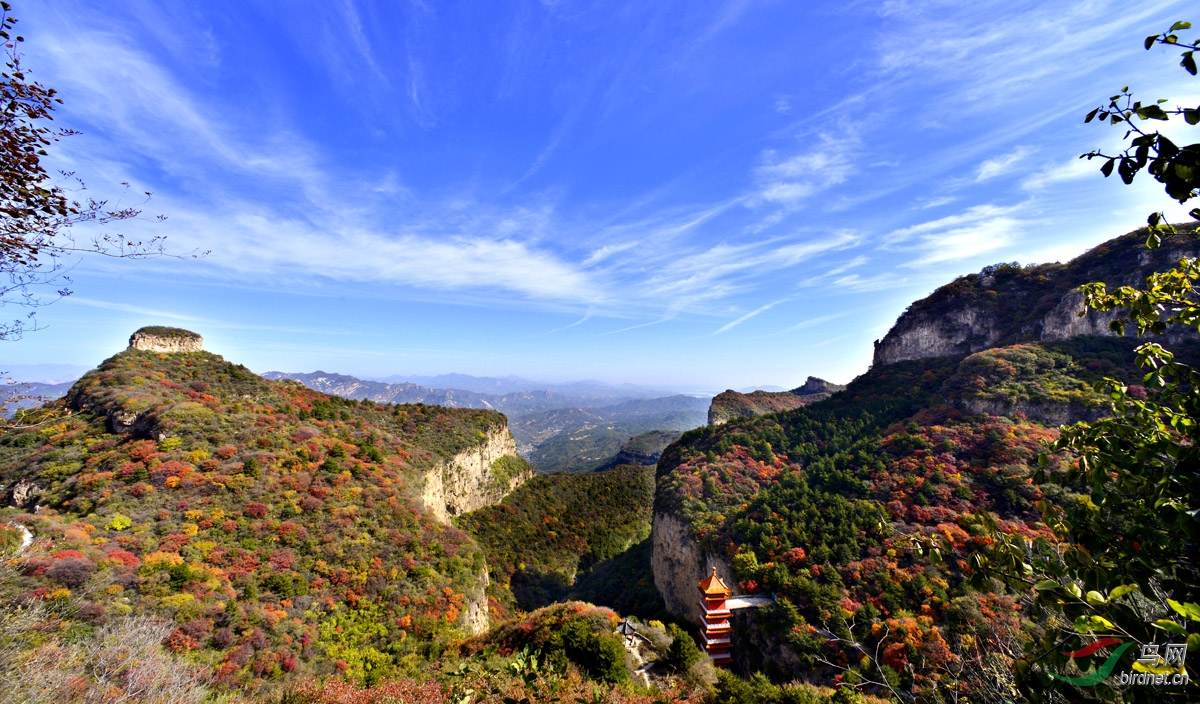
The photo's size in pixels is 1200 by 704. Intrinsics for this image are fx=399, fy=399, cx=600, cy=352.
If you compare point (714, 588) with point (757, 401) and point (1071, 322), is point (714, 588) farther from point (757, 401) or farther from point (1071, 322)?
point (757, 401)

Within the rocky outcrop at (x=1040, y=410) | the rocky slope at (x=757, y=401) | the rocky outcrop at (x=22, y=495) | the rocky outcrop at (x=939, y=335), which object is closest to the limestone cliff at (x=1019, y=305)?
the rocky outcrop at (x=939, y=335)

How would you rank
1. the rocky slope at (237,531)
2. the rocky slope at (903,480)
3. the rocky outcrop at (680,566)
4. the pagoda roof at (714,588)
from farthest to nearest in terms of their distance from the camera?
the rocky outcrop at (680,566) < the rocky slope at (903,480) < the pagoda roof at (714,588) < the rocky slope at (237,531)

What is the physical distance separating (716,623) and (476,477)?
41.7m

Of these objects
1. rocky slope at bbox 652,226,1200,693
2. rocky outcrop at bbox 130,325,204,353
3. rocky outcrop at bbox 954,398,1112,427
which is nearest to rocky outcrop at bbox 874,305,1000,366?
rocky slope at bbox 652,226,1200,693

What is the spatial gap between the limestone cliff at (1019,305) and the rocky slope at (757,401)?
60.3 feet

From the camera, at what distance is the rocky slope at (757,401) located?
6694 cm

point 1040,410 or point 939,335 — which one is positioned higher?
point 939,335

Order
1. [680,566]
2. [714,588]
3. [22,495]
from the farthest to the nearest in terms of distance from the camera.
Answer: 1. [680,566]
2. [22,495]
3. [714,588]

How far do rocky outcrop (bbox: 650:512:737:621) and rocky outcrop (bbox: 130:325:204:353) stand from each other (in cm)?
5992

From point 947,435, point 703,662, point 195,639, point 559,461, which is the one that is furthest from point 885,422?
point 559,461

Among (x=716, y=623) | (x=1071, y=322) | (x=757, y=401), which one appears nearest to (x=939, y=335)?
(x=1071, y=322)

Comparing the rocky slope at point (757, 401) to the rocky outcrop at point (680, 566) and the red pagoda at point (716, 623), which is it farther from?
the red pagoda at point (716, 623)

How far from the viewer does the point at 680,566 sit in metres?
32.3

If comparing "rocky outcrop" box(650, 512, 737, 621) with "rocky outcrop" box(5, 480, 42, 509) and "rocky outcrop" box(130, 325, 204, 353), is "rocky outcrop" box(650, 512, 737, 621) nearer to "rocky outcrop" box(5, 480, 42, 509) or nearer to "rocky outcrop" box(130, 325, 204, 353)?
"rocky outcrop" box(5, 480, 42, 509)
